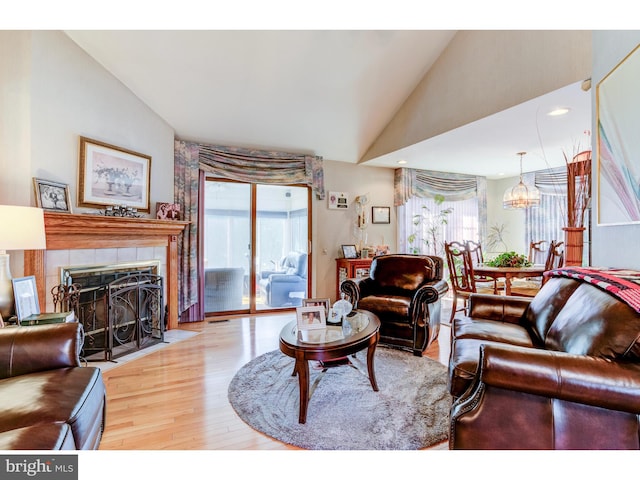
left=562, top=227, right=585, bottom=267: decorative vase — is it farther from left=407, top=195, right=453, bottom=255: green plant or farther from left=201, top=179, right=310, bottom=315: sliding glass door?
left=201, top=179, right=310, bottom=315: sliding glass door

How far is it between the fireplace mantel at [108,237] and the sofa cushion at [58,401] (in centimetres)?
140

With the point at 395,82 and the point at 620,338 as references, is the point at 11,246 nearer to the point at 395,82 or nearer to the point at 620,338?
the point at 620,338

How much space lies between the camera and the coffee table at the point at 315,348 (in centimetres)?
177

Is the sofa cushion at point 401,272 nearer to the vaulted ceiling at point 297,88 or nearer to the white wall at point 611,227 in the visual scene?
the white wall at point 611,227

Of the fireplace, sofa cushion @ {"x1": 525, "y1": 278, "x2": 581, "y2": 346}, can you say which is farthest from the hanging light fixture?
the fireplace

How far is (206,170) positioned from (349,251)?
2.40 meters

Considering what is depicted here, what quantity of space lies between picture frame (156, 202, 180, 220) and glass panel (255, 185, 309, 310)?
3.85 ft

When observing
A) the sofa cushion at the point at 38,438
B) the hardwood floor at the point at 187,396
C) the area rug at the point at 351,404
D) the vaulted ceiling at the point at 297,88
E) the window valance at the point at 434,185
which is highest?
the vaulted ceiling at the point at 297,88

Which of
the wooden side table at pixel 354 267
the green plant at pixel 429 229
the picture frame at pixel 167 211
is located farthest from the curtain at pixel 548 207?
the picture frame at pixel 167 211

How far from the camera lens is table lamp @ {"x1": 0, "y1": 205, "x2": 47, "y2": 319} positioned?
1.73m

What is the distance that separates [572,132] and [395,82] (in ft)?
6.76

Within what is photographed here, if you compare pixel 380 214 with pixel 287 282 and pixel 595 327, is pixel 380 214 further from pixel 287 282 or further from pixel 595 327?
pixel 595 327

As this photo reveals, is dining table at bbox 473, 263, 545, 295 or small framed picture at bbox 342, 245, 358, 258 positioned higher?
small framed picture at bbox 342, 245, 358, 258
